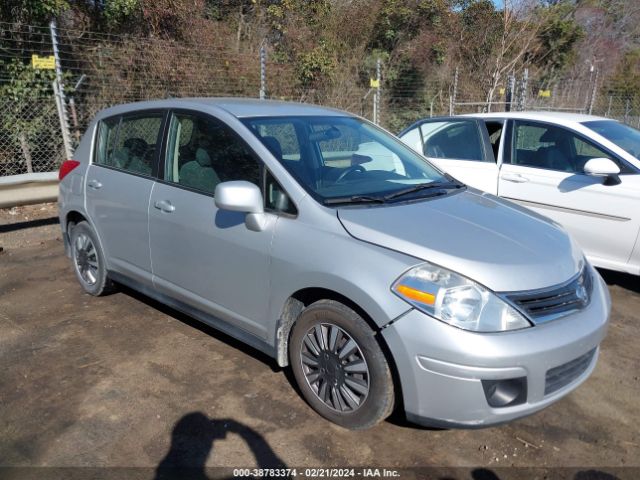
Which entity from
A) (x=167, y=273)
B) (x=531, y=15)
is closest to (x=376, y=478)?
(x=167, y=273)

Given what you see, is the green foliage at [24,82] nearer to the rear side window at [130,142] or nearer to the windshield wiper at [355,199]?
the rear side window at [130,142]

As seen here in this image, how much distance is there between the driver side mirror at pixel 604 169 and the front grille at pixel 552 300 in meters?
2.10

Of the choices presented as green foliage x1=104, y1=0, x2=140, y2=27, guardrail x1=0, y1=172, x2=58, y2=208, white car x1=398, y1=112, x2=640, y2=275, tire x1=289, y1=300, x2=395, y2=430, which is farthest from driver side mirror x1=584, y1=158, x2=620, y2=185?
green foliage x1=104, y1=0, x2=140, y2=27

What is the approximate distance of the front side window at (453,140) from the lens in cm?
561

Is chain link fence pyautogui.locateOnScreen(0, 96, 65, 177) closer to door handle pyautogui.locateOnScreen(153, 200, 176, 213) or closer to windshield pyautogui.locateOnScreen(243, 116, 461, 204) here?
door handle pyautogui.locateOnScreen(153, 200, 176, 213)

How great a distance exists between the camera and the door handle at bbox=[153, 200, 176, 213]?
3.46 meters

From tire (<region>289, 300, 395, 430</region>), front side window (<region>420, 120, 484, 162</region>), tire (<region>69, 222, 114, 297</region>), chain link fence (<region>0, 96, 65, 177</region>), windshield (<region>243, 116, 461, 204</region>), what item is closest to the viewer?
tire (<region>289, 300, 395, 430</region>)

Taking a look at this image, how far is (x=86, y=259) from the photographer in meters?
4.55

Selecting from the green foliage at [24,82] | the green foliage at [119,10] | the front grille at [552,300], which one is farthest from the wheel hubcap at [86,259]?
the green foliage at [119,10]

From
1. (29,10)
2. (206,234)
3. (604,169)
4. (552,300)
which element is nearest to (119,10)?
(29,10)

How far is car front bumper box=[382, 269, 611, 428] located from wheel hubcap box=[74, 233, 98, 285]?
9.99 ft

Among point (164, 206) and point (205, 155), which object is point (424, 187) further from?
point (164, 206)

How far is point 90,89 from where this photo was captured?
8.58 m

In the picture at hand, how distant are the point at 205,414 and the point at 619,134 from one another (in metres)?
4.63
